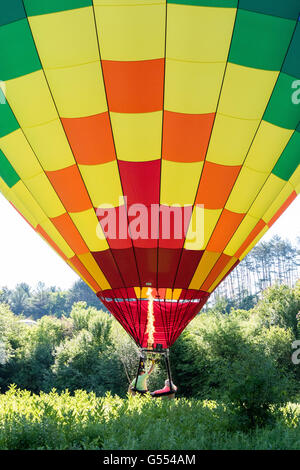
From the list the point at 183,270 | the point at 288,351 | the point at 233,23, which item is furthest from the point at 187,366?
the point at 233,23

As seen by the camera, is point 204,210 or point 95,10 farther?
point 204,210

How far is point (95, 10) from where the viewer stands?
379 centimetres

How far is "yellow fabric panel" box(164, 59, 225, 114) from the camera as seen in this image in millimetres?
4043

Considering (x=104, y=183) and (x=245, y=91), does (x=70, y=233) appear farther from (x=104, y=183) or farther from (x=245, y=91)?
(x=245, y=91)

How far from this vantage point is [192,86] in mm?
4125

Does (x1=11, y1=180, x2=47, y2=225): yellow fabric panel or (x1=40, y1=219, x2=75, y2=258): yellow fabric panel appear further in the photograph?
(x1=40, y1=219, x2=75, y2=258): yellow fabric panel

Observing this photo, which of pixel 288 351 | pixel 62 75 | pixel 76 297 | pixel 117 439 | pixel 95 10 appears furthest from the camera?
pixel 76 297

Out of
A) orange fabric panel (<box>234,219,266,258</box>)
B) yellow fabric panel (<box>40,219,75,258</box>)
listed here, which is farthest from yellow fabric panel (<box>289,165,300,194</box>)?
yellow fabric panel (<box>40,219,75,258</box>)

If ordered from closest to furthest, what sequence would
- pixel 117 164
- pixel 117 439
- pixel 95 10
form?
pixel 117 439, pixel 95 10, pixel 117 164

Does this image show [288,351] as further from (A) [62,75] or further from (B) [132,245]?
(A) [62,75]

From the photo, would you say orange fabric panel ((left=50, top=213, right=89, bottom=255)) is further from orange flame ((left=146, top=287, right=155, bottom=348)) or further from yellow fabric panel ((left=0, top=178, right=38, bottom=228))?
orange flame ((left=146, top=287, right=155, bottom=348))

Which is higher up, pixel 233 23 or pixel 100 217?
pixel 233 23

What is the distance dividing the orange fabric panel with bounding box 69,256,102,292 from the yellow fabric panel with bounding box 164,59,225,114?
2356 mm

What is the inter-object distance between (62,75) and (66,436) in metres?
3.30
